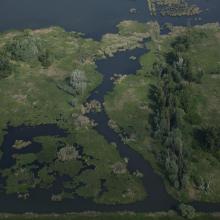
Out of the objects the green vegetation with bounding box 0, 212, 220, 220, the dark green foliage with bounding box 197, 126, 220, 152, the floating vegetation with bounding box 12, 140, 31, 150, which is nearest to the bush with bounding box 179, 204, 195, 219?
the green vegetation with bounding box 0, 212, 220, 220

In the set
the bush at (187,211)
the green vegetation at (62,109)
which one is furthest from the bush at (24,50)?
the bush at (187,211)

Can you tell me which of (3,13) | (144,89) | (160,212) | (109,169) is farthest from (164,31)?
(160,212)

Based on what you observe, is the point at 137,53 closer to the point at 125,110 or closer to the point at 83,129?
the point at 125,110

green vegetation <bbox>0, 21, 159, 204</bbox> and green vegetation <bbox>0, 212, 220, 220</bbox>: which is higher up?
green vegetation <bbox>0, 21, 159, 204</bbox>

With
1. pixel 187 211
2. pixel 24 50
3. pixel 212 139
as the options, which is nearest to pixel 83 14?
pixel 24 50

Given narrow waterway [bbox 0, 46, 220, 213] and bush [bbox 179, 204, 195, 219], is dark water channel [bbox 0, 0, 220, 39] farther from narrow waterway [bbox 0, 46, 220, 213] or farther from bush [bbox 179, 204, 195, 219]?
bush [bbox 179, 204, 195, 219]

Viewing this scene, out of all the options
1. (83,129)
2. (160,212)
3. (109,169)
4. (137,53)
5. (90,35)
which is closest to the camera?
(160,212)

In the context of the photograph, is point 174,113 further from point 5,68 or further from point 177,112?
point 5,68
